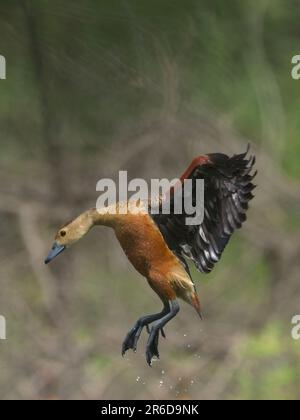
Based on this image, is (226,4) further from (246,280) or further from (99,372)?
(99,372)

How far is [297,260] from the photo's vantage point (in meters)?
2.58

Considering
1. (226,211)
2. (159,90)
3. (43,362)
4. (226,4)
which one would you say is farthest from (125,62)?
(226,211)

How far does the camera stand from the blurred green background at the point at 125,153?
212cm

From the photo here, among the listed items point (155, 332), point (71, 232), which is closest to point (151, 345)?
point (155, 332)

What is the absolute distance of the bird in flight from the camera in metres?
0.77

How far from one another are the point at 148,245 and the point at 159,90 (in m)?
1.31

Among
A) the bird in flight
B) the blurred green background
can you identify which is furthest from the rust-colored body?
the blurred green background

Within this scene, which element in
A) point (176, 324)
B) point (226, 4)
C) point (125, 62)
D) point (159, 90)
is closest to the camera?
point (125, 62)

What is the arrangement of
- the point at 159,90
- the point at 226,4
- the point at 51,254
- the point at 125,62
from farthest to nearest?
the point at 226,4 < the point at 159,90 < the point at 125,62 < the point at 51,254
